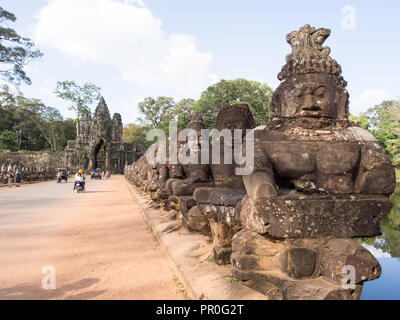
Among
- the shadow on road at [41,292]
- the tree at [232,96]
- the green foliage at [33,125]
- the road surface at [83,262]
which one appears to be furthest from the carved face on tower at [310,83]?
the green foliage at [33,125]

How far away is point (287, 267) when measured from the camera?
2145 mm

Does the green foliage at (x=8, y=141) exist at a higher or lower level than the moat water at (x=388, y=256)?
higher

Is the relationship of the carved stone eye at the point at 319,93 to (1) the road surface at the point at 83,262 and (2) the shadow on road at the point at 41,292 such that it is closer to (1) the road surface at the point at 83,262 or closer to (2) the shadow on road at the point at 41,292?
(1) the road surface at the point at 83,262

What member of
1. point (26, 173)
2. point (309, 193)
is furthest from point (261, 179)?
point (26, 173)

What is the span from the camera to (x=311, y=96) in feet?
8.22

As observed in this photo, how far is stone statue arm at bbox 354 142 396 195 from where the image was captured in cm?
228

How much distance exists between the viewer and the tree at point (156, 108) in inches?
2278

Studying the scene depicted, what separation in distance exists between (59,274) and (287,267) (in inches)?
97.2

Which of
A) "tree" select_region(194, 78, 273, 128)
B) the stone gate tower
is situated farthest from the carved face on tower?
the stone gate tower

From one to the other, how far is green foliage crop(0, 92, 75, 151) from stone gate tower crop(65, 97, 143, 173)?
12.9 m

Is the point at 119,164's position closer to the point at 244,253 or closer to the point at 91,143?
the point at 91,143

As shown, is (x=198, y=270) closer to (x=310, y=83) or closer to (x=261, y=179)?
(x=261, y=179)

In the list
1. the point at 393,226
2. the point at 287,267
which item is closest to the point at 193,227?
the point at 287,267

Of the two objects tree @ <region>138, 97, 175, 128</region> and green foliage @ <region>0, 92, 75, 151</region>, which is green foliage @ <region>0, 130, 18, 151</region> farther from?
tree @ <region>138, 97, 175, 128</region>
